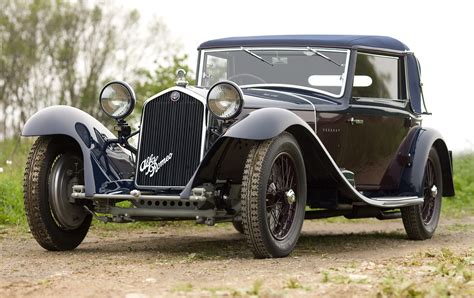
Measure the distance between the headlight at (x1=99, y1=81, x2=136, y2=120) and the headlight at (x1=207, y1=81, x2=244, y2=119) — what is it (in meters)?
0.88

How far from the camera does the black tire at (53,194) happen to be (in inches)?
283

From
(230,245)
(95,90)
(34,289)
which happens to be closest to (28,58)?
(95,90)

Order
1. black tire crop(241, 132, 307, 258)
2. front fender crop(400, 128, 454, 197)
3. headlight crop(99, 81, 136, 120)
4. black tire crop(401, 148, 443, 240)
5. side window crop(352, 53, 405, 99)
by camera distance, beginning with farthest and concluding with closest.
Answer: black tire crop(401, 148, 443, 240) < front fender crop(400, 128, 454, 197) < side window crop(352, 53, 405, 99) < headlight crop(99, 81, 136, 120) < black tire crop(241, 132, 307, 258)

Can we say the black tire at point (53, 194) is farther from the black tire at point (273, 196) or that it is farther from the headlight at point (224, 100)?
the black tire at point (273, 196)

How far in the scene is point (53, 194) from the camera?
723 centimetres

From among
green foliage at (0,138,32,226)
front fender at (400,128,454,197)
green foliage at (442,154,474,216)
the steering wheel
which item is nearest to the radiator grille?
the steering wheel

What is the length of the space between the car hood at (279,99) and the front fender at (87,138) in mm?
858

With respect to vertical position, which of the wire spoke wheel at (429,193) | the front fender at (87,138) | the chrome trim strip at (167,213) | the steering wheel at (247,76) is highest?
the steering wheel at (247,76)

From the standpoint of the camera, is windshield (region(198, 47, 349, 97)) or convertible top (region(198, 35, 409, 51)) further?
convertible top (region(198, 35, 409, 51))

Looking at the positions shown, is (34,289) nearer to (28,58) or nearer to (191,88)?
(191,88)

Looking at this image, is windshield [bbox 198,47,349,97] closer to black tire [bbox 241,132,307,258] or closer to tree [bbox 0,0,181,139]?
black tire [bbox 241,132,307,258]

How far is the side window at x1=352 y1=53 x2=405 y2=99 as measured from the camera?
27.7ft

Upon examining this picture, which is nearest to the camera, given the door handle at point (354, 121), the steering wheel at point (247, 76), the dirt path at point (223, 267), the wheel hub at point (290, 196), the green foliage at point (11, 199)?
the dirt path at point (223, 267)

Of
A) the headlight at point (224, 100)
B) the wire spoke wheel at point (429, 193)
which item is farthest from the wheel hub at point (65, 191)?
the wire spoke wheel at point (429, 193)
